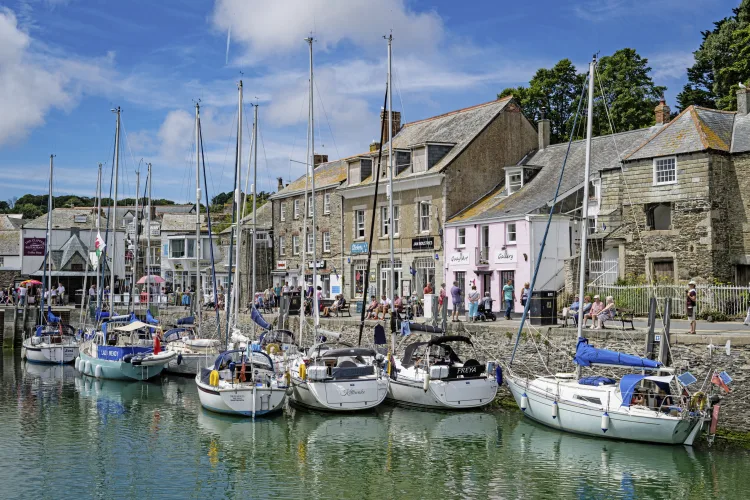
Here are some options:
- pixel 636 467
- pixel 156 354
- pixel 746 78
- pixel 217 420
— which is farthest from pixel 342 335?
pixel 746 78

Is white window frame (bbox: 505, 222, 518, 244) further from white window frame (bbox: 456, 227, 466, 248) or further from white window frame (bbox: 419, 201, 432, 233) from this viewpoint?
white window frame (bbox: 419, 201, 432, 233)

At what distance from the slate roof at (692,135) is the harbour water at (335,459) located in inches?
607

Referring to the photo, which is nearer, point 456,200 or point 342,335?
point 342,335

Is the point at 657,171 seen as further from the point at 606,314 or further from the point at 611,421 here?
the point at 611,421

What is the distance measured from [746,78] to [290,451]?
137ft

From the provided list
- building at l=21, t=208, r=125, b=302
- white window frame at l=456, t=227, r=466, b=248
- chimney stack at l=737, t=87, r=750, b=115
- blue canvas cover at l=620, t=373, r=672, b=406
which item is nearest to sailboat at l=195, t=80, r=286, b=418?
blue canvas cover at l=620, t=373, r=672, b=406

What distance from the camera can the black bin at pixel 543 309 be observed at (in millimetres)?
28078

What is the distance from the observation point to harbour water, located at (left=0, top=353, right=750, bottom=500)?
715 inches

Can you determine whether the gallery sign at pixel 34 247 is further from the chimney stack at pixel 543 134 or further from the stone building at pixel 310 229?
the chimney stack at pixel 543 134

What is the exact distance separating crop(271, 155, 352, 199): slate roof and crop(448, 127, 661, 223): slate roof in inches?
475

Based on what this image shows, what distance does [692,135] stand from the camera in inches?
1379

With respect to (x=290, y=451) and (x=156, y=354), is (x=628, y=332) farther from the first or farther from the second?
(x=156, y=354)

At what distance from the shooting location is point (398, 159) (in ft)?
157

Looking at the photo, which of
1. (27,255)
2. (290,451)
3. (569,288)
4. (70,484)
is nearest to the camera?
(70,484)
